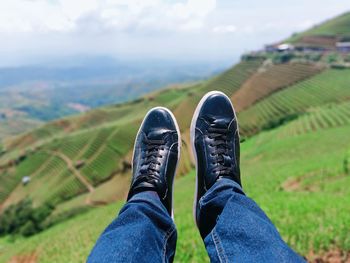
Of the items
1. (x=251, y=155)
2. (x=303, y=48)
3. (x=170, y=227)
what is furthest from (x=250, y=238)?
(x=303, y=48)

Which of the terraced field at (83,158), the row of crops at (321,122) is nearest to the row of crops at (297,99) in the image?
the row of crops at (321,122)

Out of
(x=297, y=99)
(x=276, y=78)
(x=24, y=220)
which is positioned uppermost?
(x=276, y=78)

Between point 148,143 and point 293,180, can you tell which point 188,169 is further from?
point 148,143

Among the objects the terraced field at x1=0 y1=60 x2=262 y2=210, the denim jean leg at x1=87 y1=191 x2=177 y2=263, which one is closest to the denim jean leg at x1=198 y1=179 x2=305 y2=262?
the denim jean leg at x1=87 y1=191 x2=177 y2=263

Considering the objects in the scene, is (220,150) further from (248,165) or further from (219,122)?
(248,165)

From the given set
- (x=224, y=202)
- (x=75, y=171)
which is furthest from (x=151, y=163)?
(x=75, y=171)

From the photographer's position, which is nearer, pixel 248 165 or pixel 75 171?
pixel 248 165
